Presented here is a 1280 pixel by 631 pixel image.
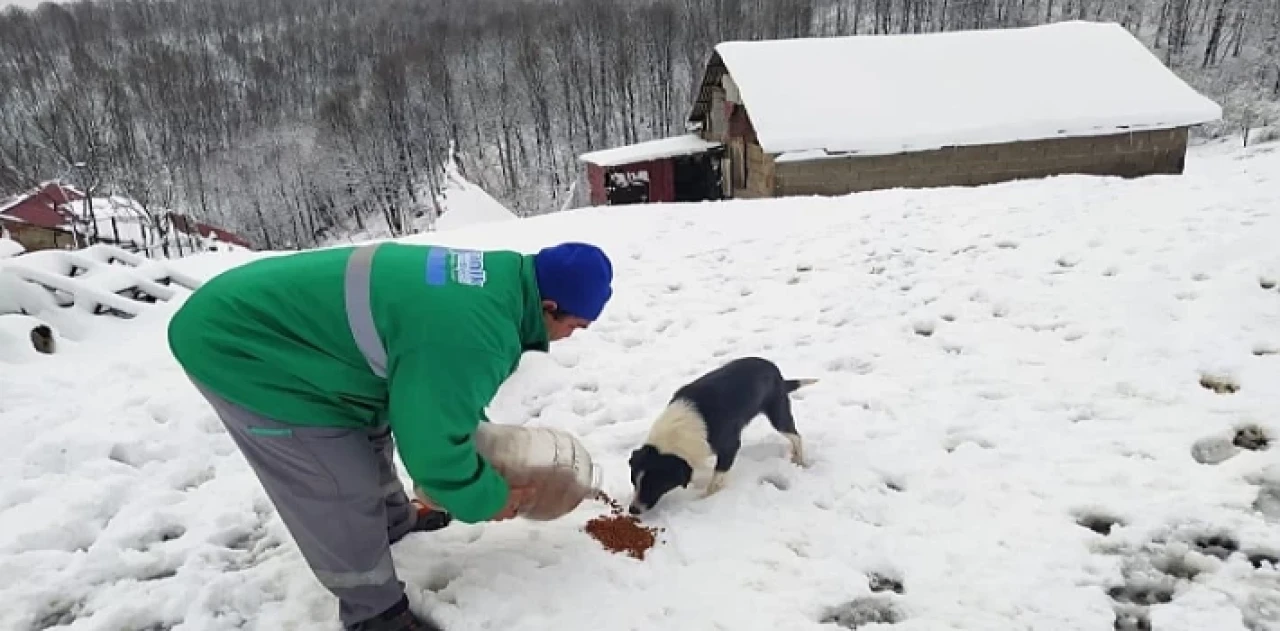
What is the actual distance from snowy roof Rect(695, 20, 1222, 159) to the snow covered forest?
24.0 metres

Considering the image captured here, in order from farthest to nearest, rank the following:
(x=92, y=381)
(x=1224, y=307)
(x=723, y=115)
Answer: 1. (x=723, y=115)
2. (x=92, y=381)
3. (x=1224, y=307)

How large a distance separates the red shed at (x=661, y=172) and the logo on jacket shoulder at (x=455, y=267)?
19393mm

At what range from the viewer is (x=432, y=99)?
172ft

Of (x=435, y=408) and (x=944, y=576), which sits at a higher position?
(x=435, y=408)

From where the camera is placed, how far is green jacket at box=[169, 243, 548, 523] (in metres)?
2.17

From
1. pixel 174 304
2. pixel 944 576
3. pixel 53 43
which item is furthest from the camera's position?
pixel 53 43

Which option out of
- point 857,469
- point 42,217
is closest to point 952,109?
point 857,469

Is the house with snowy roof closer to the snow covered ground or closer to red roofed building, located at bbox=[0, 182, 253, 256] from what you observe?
the snow covered ground

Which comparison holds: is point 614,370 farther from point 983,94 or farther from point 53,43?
point 53,43

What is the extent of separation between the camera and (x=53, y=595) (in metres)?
2.99

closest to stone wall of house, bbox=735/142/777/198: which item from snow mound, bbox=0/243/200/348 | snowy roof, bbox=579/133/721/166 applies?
snowy roof, bbox=579/133/721/166

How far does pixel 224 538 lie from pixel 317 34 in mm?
77119

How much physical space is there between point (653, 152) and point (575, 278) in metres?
20.1

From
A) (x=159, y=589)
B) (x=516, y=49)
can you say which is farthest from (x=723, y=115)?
(x=516, y=49)
